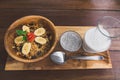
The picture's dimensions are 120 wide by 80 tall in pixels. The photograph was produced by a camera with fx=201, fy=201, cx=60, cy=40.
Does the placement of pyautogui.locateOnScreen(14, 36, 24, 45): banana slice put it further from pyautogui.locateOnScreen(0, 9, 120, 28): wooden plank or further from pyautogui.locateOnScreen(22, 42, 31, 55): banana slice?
pyautogui.locateOnScreen(0, 9, 120, 28): wooden plank

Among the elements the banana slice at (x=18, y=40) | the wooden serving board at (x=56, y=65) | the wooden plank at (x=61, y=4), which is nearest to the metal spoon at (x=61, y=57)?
the wooden serving board at (x=56, y=65)

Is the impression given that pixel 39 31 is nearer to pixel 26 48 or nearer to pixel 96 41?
pixel 26 48

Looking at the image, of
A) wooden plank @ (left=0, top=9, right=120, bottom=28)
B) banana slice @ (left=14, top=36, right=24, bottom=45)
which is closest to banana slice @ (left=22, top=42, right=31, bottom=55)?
banana slice @ (left=14, top=36, right=24, bottom=45)

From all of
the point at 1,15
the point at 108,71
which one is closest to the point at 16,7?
the point at 1,15

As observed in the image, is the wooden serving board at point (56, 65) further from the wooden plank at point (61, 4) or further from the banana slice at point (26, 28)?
the wooden plank at point (61, 4)

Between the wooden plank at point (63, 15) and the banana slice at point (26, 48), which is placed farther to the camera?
the wooden plank at point (63, 15)

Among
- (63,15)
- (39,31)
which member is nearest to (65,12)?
(63,15)

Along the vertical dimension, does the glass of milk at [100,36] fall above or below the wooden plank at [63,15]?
below
